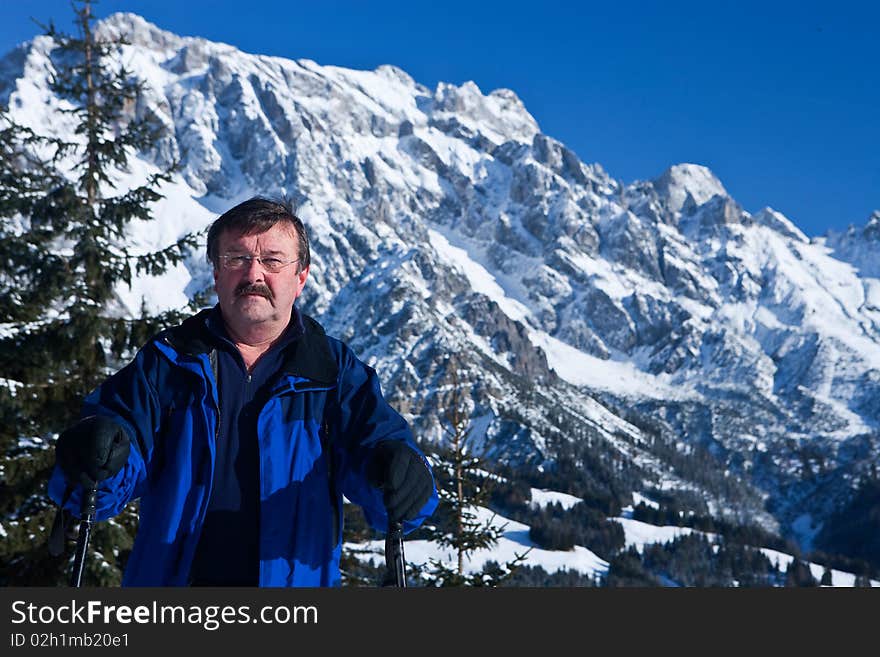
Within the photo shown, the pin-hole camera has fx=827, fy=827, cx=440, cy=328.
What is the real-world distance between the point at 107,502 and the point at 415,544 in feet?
308

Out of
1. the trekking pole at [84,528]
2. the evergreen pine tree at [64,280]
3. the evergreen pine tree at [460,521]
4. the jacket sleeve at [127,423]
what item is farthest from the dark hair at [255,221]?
the evergreen pine tree at [460,521]

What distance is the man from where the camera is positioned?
399cm

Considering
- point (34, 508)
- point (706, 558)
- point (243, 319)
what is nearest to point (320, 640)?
point (243, 319)

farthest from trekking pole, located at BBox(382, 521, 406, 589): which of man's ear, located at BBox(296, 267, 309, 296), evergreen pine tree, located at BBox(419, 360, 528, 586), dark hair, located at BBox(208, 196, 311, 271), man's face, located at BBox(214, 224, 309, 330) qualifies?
evergreen pine tree, located at BBox(419, 360, 528, 586)

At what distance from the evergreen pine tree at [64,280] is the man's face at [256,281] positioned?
7621 millimetres

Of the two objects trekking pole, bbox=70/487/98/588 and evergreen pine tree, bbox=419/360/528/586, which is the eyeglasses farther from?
evergreen pine tree, bbox=419/360/528/586

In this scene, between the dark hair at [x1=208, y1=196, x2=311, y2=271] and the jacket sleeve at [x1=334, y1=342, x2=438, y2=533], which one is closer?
the jacket sleeve at [x1=334, y1=342, x2=438, y2=533]

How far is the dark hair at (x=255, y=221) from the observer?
4.30m

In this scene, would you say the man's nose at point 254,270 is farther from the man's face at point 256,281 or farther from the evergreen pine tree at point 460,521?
the evergreen pine tree at point 460,521

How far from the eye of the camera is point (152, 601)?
139 inches

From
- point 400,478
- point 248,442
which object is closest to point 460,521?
point 248,442

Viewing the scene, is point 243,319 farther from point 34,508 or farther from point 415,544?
point 415,544

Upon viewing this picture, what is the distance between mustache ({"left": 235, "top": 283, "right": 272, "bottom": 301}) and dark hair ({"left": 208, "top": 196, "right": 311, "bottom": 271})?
237mm

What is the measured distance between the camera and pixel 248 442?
13.6 feet
